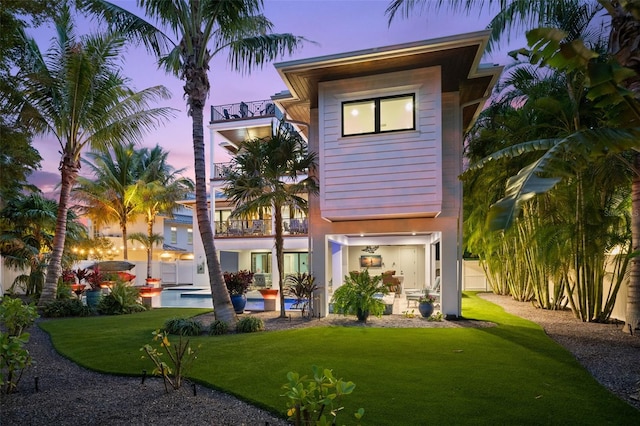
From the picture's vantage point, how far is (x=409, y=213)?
9586 millimetres

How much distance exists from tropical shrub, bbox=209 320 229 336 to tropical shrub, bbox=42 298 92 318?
6.68 meters

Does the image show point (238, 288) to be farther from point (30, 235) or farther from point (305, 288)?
point (30, 235)

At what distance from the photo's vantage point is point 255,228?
21.2 meters

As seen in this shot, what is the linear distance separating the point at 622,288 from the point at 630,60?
7.00 m

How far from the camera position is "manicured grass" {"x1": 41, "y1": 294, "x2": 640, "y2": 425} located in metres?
4.45

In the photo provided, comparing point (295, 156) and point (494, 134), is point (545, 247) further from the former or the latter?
point (295, 156)

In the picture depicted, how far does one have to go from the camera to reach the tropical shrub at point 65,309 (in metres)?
13.0

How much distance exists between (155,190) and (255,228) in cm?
682

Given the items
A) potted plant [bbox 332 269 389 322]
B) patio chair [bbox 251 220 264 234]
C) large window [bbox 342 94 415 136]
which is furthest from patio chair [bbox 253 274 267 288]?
large window [bbox 342 94 415 136]

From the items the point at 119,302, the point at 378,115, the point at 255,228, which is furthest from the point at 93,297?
the point at 378,115

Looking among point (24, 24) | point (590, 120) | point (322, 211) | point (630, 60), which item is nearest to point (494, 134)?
point (590, 120)

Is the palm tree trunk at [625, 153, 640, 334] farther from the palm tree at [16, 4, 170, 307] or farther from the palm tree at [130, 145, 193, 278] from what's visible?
the palm tree at [130, 145, 193, 278]

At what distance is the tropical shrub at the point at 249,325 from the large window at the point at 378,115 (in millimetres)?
5221

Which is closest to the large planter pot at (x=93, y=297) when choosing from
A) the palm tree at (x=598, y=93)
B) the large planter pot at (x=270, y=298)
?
the large planter pot at (x=270, y=298)
